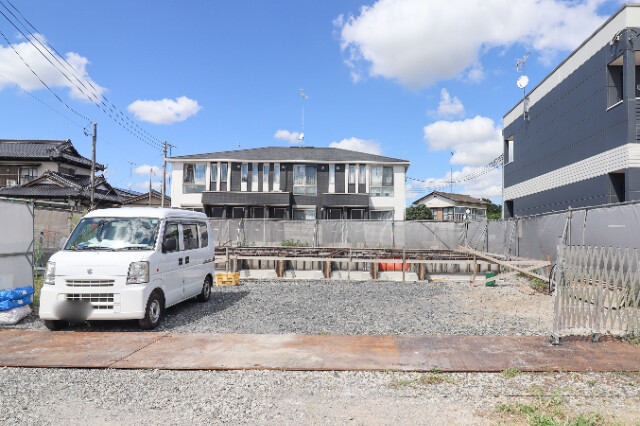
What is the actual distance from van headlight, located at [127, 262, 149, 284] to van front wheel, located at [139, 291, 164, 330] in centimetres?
42

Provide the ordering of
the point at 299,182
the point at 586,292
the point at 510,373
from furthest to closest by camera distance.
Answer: the point at 299,182 → the point at 586,292 → the point at 510,373

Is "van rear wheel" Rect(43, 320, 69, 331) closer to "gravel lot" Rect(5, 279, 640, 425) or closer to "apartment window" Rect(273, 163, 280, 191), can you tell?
"gravel lot" Rect(5, 279, 640, 425)

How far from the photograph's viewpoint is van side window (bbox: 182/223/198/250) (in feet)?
29.7

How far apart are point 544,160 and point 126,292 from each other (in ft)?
67.1

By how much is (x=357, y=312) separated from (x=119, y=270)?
493 centimetres

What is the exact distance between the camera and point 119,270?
7.08 metres

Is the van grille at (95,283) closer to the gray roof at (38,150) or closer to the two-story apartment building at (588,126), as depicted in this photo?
the two-story apartment building at (588,126)

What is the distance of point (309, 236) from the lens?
83.1 feet

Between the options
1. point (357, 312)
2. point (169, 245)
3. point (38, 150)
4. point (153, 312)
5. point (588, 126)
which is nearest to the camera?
point (153, 312)

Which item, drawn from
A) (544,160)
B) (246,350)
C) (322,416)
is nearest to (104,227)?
(246,350)

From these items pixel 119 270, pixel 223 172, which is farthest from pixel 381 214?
pixel 119 270

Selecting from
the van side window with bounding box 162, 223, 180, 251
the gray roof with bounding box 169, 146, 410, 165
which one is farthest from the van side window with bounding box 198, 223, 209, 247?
the gray roof with bounding box 169, 146, 410, 165

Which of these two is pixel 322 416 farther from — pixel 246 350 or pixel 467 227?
pixel 467 227

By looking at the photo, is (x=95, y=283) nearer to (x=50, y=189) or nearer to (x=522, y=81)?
(x=522, y=81)
